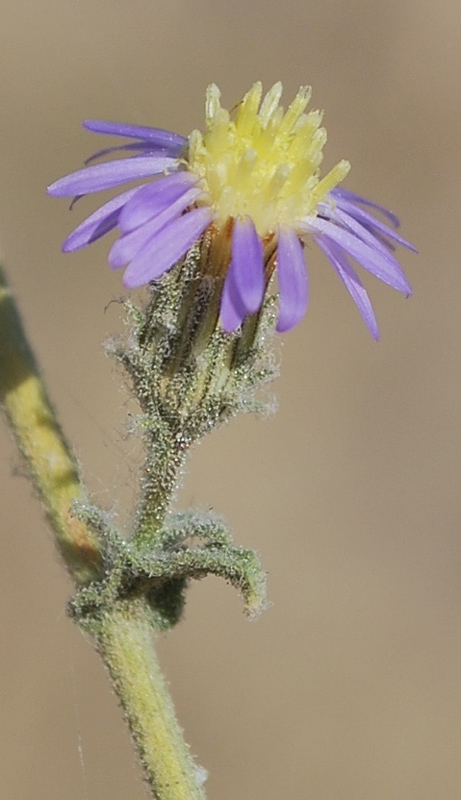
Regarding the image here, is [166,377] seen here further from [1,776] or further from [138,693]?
[1,776]

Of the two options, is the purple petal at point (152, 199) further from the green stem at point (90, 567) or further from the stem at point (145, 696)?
the stem at point (145, 696)

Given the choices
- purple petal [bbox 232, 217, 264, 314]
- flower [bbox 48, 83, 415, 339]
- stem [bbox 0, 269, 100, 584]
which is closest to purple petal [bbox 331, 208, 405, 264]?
flower [bbox 48, 83, 415, 339]

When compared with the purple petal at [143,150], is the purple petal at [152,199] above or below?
below

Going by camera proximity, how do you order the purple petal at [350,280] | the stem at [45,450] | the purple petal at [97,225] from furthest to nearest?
1. the stem at [45,450]
2. the purple petal at [350,280]
3. the purple petal at [97,225]

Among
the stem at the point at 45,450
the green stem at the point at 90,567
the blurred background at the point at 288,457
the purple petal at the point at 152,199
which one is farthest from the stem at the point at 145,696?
the blurred background at the point at 288,457

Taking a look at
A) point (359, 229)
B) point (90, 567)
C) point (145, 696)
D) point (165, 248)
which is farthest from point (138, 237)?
point (145, 696)

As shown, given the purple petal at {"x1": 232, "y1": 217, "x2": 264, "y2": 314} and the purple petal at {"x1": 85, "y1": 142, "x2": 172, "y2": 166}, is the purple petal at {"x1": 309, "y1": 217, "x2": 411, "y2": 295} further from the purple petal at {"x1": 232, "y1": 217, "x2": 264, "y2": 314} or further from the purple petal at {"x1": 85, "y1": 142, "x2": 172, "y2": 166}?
the purple petal at {"x1": 85, "y1": 142, "x2": 172, "y2": 166}

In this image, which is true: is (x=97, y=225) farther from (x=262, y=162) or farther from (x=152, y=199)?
(x=262, y=162)
